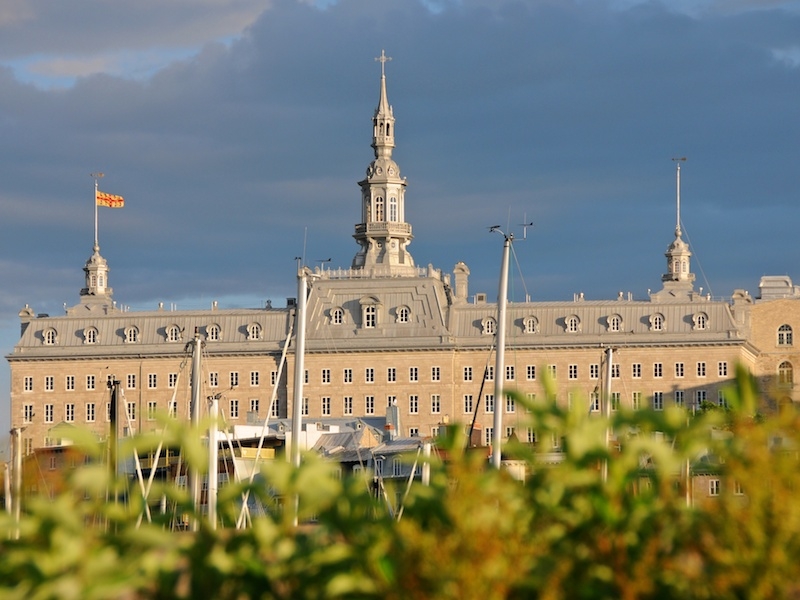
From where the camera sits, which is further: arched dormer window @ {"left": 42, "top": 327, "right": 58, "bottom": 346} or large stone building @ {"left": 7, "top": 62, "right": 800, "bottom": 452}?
arched dormer window @ {"left": 42, "top": 327, "right": 58, "bottom": 346}

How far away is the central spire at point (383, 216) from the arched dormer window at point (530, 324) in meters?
12.5

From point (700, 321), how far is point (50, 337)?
56383 millimetres

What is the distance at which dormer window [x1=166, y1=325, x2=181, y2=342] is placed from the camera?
157250 mm

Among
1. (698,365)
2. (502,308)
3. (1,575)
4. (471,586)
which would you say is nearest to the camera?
(471,586)

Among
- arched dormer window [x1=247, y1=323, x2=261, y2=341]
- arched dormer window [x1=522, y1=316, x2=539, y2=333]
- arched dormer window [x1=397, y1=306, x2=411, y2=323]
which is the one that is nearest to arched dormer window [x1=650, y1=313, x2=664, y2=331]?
arched dormer window [x1=522, y1=316, x2=539, y2=333]

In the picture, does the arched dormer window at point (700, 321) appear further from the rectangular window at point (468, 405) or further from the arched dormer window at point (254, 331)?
the arched dormer window at point (254, 331)

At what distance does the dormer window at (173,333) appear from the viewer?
6191 inches

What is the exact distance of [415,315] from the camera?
501 ft

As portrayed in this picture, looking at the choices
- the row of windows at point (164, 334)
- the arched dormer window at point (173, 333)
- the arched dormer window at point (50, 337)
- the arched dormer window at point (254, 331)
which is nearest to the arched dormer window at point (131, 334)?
the row of windows at point (164, 334)

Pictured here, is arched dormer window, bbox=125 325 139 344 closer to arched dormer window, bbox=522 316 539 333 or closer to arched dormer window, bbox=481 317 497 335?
arched dormer window, bbox=481 317 497 335

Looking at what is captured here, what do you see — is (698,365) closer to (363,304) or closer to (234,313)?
(363,304)

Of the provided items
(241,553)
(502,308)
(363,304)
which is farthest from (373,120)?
(241,553)

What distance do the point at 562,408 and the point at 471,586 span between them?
53.4 inches

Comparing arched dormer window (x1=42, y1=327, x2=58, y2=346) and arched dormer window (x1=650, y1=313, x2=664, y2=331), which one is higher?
arched dormer window (x1=650, y1=313, x2=664, y2=331)
